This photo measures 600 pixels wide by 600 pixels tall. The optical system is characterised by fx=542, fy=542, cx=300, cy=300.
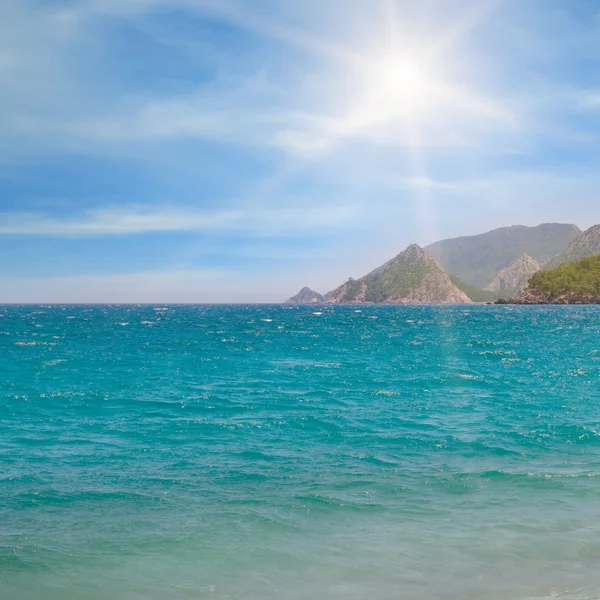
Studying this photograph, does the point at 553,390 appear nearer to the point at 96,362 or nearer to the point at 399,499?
the point at 399,499

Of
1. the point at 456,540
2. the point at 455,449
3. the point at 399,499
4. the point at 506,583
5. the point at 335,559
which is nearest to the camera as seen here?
the point at 506,583

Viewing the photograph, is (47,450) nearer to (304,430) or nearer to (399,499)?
(304,430)

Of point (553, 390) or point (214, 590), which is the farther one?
point (553, 390)

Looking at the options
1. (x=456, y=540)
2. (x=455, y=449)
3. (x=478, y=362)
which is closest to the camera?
(x=456, y=540)

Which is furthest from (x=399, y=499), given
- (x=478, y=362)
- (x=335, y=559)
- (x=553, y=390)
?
(x=478, y=362)

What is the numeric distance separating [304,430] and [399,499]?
346 inches

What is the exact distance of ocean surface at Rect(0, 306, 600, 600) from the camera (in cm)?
957

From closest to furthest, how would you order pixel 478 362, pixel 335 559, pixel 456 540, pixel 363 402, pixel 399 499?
1. pixel 335 559
2. pixel 456 540
3. pixel 399 499
4. pixel 363 402
5. pixel 478 362

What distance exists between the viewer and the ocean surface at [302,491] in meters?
9.57

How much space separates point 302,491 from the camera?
1444cm

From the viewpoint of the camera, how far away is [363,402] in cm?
2878

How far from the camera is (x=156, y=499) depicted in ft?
46.2

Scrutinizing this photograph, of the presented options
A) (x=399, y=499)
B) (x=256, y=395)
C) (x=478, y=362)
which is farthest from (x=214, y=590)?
(x=478, y=362)

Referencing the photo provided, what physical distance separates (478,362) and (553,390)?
1509 centimetres
